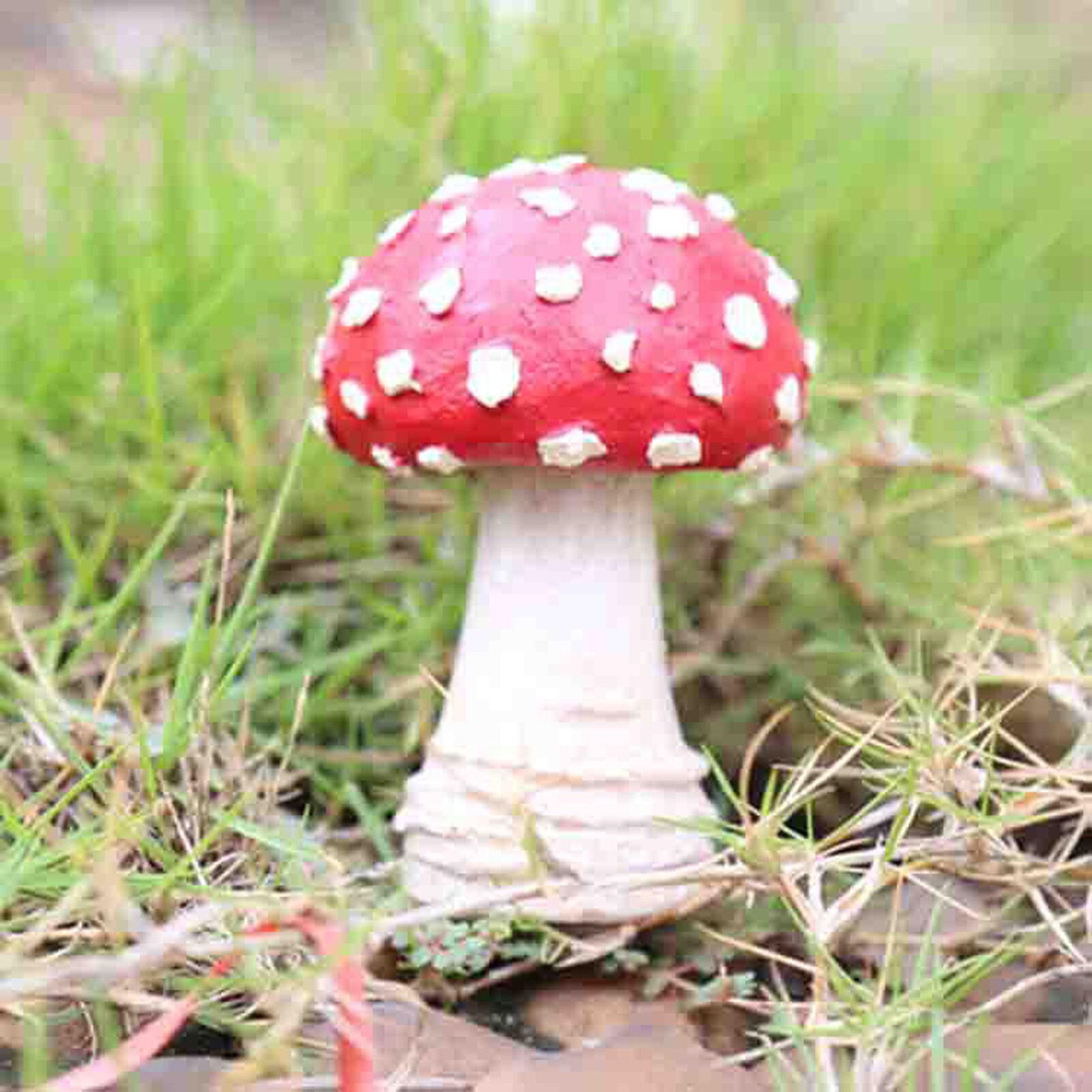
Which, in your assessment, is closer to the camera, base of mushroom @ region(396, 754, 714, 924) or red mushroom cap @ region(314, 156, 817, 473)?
red mushroom cap @ region(314, 156, 817, 473)

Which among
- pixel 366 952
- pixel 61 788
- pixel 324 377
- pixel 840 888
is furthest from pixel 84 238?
pixel 840 888

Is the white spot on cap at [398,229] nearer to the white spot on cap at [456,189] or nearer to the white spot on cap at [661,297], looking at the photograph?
the white spot on cap at [456,189]

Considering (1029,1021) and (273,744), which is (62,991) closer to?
(273,744)

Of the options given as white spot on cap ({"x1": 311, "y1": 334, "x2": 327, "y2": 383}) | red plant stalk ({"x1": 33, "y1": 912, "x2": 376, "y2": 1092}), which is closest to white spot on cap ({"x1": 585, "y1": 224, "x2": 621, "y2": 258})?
white spot on cap ({"x1": 311, "y1": 334, "x2": 327, "y2": 383})

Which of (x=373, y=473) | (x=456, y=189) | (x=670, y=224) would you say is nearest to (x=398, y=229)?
(x=456, y=189)

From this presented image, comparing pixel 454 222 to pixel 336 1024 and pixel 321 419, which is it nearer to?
pixel 321 419

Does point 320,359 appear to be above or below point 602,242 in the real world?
below

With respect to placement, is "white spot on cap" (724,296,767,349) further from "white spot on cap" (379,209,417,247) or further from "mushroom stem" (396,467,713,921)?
"white spot on cap" (379,209,417,247)

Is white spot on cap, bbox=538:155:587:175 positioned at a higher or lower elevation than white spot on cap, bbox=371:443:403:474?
higher
